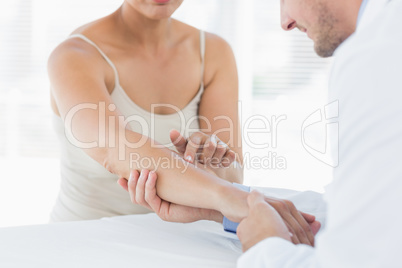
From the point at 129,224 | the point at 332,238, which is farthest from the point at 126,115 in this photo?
the point at 332,238

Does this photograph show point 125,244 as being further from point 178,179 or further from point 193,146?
point 193,146


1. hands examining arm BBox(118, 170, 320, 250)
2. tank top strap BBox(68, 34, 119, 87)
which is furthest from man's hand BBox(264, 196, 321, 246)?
tank top strap BBox(68, 34, 119, 87)

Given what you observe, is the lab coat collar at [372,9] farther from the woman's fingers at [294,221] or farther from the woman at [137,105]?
the woman at [137,105]

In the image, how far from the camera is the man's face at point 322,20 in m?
0.95

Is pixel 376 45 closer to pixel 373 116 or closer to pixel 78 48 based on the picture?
pixel 373 116

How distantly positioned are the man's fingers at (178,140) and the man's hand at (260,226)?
442mm

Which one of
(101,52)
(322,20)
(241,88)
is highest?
(322,20)

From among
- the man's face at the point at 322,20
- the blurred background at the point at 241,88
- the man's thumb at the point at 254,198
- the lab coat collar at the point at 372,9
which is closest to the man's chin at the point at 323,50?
the man's face at the point at 322,20

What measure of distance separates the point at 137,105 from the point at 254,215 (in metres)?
0.81

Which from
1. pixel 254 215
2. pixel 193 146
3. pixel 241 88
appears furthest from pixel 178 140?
pixel 241 88

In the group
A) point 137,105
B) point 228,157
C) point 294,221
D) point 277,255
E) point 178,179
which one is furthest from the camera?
point 137,105

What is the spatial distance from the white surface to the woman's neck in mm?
678

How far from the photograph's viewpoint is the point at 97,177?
1613 millimetres

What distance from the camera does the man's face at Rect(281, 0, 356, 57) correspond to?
95 cm
